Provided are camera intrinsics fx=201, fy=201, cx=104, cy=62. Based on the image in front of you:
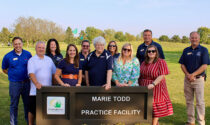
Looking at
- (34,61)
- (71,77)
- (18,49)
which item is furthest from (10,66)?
(71,77)

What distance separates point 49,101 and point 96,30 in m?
88.7

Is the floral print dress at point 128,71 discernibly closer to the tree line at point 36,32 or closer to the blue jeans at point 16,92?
the blue jeans at point 16,92

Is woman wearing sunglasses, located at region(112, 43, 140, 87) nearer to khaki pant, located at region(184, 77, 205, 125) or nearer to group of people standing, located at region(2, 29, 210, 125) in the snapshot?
group of people standing, located at region(2, 29, 210, 125)

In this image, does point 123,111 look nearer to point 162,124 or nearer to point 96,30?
point 162,124

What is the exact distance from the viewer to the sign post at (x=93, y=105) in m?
3.60

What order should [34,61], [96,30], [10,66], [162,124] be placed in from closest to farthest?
[34,61] → [10,66] → [162,124] → [96,30]

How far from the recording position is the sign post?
3.60 metres

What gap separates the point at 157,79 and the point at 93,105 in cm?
134

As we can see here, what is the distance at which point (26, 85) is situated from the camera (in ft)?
14.5

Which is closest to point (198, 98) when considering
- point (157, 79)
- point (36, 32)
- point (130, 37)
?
point (157, 79)

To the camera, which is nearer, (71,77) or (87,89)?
(87,89)

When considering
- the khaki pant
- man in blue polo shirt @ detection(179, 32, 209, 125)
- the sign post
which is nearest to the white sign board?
the sign post

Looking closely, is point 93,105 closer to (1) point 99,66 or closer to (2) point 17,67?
(1) point 99,66

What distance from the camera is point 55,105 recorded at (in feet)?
12.0
